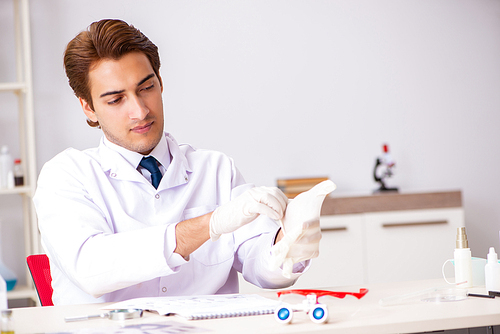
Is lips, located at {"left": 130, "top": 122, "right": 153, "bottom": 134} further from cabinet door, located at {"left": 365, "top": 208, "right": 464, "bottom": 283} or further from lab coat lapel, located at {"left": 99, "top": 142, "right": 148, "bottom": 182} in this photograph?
cabinet door, located at {"left": 365, "top": 208, "right": 464, "bottom": 283}

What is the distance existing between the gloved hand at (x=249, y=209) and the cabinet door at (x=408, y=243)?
1760mm

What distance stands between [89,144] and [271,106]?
108 centimetres

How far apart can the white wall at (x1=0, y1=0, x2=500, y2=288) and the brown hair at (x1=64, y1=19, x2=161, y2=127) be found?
4.94 ft

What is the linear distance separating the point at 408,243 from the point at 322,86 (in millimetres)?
1071

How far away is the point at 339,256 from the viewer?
2.94 meters

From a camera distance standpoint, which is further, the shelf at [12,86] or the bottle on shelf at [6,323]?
the shelf at [12,86]

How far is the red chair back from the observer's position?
5.27 feet

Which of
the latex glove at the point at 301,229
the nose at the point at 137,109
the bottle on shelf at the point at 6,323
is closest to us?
the bottle on shelf at the point at 6,323

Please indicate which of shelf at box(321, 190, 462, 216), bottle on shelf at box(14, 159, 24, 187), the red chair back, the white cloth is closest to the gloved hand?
the white cloth

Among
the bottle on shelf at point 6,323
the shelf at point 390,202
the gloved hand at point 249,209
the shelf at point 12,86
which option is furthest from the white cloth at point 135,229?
the shelf at point 12,86

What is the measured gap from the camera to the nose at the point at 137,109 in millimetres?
1602

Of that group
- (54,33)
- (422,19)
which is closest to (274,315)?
(54,33)

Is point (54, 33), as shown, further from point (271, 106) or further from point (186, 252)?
point (186, 252)

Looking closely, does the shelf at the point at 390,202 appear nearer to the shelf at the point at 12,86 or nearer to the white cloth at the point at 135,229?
Result: the white cloth at the point at 135,229
